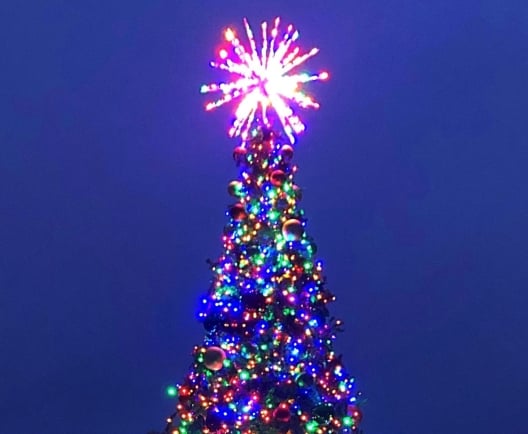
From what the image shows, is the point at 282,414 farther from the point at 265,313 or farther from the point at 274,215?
the point at 274,215

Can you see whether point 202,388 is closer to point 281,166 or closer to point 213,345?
point 213,345

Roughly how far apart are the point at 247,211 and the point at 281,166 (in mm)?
1005

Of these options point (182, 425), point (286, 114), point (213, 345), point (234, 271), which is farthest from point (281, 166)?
point (182, 425)

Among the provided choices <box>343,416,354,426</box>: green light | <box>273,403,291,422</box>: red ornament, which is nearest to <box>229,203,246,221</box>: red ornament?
<box>273,403,291,422</box>: red ornament

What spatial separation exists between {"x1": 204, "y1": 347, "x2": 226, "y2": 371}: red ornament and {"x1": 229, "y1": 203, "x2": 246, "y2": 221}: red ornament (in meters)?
2.26

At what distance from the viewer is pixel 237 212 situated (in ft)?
48.1

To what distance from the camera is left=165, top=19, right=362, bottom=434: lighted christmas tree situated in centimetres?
1341

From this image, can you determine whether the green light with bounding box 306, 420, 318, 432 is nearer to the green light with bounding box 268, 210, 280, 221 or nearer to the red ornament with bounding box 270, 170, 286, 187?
the green light with bounding box 268, 210, 280, 221

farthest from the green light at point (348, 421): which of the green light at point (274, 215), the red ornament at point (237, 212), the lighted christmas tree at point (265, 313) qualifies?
the red ornament at point (237, 212)

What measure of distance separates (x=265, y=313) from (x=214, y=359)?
110 centimetres

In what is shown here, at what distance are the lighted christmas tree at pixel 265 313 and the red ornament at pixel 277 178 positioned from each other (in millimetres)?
16

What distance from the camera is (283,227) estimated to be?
14.3 meters

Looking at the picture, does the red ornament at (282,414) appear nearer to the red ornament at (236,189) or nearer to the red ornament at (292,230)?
the red ornament at (292,230)

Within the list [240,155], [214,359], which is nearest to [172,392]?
[214,359]
